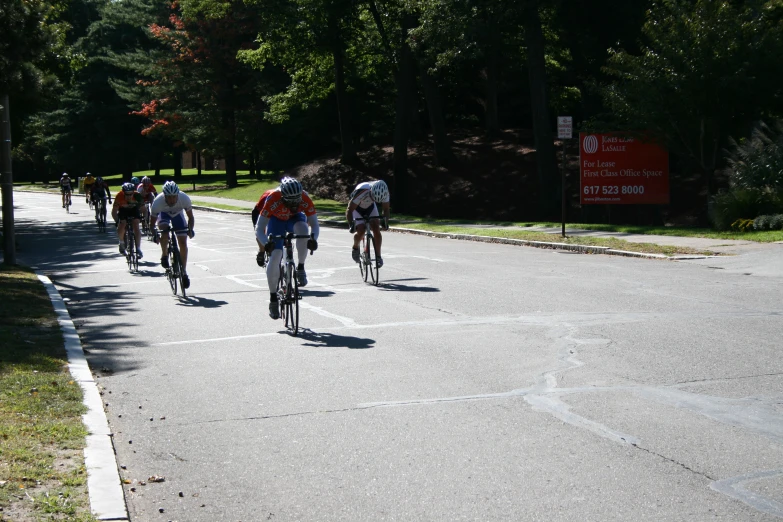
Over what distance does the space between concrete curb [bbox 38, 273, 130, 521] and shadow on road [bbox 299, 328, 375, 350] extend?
244 cm

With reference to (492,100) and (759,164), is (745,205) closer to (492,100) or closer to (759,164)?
(759,164)

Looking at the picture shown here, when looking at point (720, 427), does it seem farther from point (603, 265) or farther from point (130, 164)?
point (130, 164)

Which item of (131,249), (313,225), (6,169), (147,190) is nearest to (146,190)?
(147,190)

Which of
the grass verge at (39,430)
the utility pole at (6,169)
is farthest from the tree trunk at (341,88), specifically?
the grass verge at (39,430)

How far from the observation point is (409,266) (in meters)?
19.2

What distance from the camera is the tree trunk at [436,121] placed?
140 feet

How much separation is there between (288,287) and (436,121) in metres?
34.2

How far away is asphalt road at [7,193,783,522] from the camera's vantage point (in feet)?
17.9

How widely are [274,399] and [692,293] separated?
781 centimetres

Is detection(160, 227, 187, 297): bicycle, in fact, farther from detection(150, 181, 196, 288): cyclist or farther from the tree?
the tree

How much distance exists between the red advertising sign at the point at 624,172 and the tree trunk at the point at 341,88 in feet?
52.8

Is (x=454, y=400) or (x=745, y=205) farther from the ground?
(x=745, y=205)

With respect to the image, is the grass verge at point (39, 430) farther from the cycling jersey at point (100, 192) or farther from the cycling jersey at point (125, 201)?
the cycling jersey at point (100, 192)

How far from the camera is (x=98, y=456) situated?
20.0 ft
